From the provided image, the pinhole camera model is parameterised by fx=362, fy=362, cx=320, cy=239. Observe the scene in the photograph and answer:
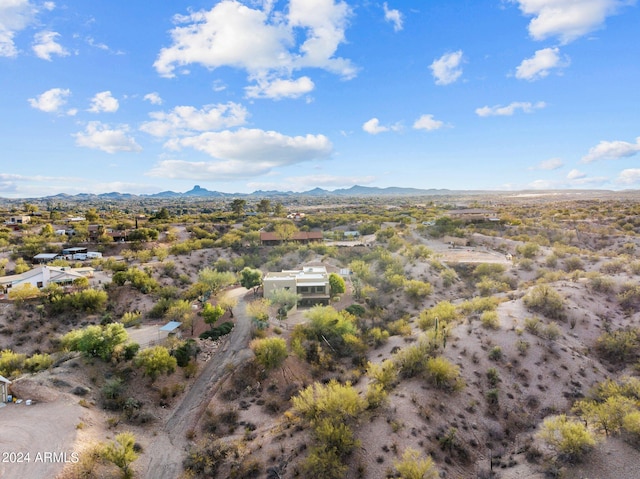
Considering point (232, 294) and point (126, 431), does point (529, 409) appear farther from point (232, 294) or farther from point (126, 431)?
point (232, 294)

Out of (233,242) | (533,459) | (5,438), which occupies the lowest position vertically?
(533,459)

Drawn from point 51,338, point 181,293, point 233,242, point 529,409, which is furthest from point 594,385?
point 233,242

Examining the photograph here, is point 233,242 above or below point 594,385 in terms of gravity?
above

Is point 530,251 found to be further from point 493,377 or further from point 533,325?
point 493,377

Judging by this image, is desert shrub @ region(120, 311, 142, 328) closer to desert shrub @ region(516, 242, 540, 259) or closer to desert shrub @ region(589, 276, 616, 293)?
desert shrub @ region(589, 276, 616, 293)

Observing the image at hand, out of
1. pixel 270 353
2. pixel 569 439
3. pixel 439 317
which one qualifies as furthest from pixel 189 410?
pixel 569 439

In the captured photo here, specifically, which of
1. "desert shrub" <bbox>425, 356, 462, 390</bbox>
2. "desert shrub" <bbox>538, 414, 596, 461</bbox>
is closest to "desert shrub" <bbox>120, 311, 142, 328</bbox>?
"desert shrub" <bbox>425, 356, 462, 390</bbox>

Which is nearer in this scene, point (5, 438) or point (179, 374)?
point (5, 438)

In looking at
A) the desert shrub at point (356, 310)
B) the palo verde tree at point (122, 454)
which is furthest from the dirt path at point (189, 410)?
the desert shrub at point (356, 310)

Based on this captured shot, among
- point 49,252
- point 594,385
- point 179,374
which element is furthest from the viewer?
point 49,252
